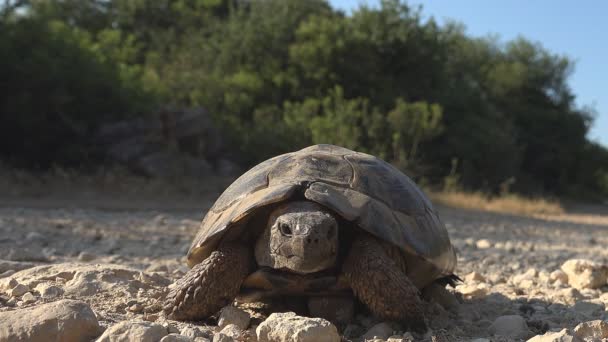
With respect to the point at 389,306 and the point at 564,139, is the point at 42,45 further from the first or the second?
the point at 564,139

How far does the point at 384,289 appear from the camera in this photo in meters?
2.55

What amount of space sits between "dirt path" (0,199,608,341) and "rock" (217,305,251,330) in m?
0.32

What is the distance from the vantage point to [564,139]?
29719 mm

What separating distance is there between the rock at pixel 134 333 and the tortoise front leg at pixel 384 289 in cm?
83

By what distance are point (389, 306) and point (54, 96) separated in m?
13.2

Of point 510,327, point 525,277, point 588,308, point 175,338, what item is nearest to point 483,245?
point 525,277

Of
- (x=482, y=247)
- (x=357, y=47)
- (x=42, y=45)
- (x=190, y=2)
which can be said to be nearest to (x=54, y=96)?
(x=42, y=45)

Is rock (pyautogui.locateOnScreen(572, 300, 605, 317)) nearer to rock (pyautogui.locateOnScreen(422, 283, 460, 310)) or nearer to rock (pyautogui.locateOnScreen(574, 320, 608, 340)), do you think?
rock (pyautogui.locateOnScreen(422, 283, 460, 310))

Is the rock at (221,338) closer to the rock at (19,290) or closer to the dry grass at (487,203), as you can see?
the rock at (19,290)

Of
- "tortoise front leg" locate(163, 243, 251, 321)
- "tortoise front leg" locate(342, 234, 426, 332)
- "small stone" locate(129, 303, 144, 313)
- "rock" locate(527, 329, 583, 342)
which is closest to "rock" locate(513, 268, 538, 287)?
"tortoise front leg" locate(342, 234, 426, 332)

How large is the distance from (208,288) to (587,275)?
2645 mm

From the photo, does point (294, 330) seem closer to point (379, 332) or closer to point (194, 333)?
point (194, 333)

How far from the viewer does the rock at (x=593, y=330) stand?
2410 millimetres

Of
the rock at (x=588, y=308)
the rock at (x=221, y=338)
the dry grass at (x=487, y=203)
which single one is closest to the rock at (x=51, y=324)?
the rock at (x=221, y=338)
